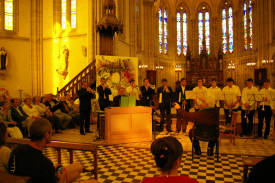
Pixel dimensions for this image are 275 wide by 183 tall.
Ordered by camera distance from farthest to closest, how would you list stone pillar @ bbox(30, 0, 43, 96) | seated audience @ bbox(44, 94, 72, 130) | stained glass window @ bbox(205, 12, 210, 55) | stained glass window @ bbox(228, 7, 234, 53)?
stained glass window @ bbox(205, 12, 210, 55), stained glass window @ bbox(228, 7, 234, 53), stone pillar @ bbox(30, 0, 43, 96), seated audience @ bbox(44, 94, 72, 130)

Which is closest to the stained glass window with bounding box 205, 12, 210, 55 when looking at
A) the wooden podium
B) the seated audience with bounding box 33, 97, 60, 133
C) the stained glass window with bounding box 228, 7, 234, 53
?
the stained glass window with bounding box 228, 7, 234, 53

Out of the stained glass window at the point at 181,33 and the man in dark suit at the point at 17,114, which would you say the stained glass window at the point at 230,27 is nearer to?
the stained glass window at the point at 181,33

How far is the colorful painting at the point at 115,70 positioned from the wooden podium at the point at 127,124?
3.14 m

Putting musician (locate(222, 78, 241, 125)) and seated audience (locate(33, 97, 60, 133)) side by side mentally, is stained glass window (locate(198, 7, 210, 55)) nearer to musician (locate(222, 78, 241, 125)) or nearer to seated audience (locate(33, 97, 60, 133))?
musician (locate(222, 78, 241, 125))

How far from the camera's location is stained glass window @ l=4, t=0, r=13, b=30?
13.9m

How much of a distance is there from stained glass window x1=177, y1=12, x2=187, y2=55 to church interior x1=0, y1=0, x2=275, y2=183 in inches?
5.1

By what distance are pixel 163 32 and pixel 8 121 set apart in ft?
79.0

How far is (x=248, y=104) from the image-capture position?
7.04 metres

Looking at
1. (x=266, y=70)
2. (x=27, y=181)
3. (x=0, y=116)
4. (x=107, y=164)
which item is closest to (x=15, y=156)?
(x=27, y=181)

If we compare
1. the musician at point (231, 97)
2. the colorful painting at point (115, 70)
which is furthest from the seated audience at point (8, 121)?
the musician at point (231, 97)

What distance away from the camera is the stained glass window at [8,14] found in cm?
1385

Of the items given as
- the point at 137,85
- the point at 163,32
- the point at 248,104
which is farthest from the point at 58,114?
the point at 163,32

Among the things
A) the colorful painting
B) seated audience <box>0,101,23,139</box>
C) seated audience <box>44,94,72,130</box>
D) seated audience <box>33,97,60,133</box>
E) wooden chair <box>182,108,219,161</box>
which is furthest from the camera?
the colorful painting

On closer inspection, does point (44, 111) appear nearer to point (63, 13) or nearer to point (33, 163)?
point (33, 163)
